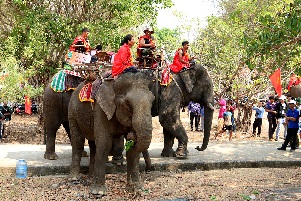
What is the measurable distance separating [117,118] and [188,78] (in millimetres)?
3718

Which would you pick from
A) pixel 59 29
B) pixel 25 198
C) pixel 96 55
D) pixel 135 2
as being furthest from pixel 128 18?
pixel 25 198

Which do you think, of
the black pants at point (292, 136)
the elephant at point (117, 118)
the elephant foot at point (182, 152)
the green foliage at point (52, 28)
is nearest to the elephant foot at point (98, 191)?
the elephant at point (117, 118)

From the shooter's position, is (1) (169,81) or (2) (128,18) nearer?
(1) (169,81)

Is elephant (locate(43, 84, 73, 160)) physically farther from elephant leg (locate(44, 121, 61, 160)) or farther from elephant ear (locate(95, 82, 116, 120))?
elephant ear (locate(95, 82, 116, 120))

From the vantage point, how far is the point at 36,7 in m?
14.2

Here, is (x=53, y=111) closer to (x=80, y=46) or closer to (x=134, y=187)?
(x=80, y=46)

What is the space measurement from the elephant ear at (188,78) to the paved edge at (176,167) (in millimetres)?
1846

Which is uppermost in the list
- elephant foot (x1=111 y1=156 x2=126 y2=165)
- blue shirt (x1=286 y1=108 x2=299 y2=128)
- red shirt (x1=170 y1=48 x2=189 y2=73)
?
red shirt (x1=170 y1=48 x2=189 y2=73)

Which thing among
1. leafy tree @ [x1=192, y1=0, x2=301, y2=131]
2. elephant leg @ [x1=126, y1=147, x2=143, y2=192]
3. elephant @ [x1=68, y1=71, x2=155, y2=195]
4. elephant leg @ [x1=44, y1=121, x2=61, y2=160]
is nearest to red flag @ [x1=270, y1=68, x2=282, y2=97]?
leafy tree @ [x1=192, y1=0, x2=301, y2=131]

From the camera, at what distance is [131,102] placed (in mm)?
6145

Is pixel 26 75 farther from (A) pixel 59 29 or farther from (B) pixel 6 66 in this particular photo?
(A) pixel 59 29

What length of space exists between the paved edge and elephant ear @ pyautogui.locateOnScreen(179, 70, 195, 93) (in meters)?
1.85

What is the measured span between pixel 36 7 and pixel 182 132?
7.76m

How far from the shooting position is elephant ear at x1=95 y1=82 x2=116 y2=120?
659 cm
